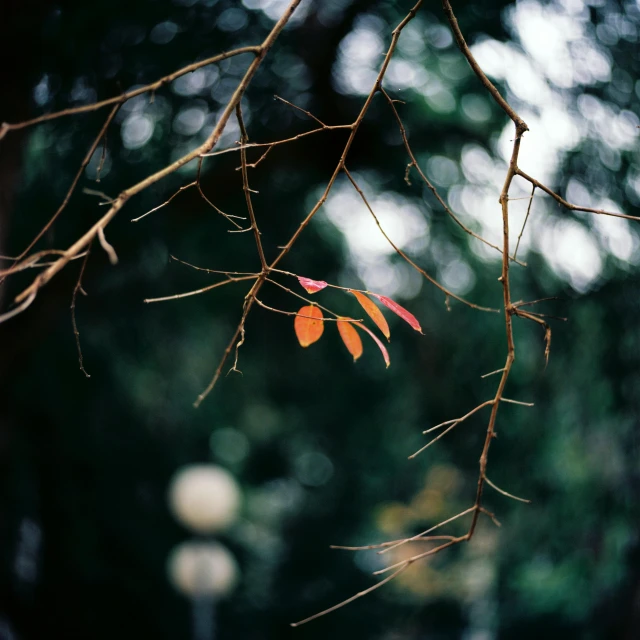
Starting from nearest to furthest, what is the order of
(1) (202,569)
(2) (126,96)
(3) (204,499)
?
(2) (126,96) → (3) (204,499) → (1) (202,569)

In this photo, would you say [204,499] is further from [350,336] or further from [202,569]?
[350,336]

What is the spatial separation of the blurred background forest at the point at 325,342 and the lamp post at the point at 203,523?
364mm

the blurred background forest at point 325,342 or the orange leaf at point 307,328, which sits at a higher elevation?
the orange leaf at point 307,328

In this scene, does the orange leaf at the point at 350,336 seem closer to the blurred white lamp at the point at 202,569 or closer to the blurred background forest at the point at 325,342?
the blurred background forest at the point at 325,342

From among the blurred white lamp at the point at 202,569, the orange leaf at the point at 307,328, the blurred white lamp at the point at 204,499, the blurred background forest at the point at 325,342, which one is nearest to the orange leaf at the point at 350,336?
the orange leaf at the point at 307,328

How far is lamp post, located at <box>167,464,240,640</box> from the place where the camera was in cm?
255

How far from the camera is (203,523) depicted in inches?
102

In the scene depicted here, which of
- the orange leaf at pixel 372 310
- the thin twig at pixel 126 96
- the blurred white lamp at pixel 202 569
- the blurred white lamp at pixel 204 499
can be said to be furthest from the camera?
the blurred white lamp at pixel 202 569

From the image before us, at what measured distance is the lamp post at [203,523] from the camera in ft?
8.36

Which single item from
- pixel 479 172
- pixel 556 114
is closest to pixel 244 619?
pixel 479 172

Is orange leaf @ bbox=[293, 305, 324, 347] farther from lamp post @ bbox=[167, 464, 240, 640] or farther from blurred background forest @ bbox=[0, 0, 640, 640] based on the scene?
lamp post @ bbox=[167, 464, 240, 640]

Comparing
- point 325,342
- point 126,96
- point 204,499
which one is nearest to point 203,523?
point 204,499

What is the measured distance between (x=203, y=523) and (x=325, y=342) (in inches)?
37.2

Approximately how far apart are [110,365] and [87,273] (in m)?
0.91
